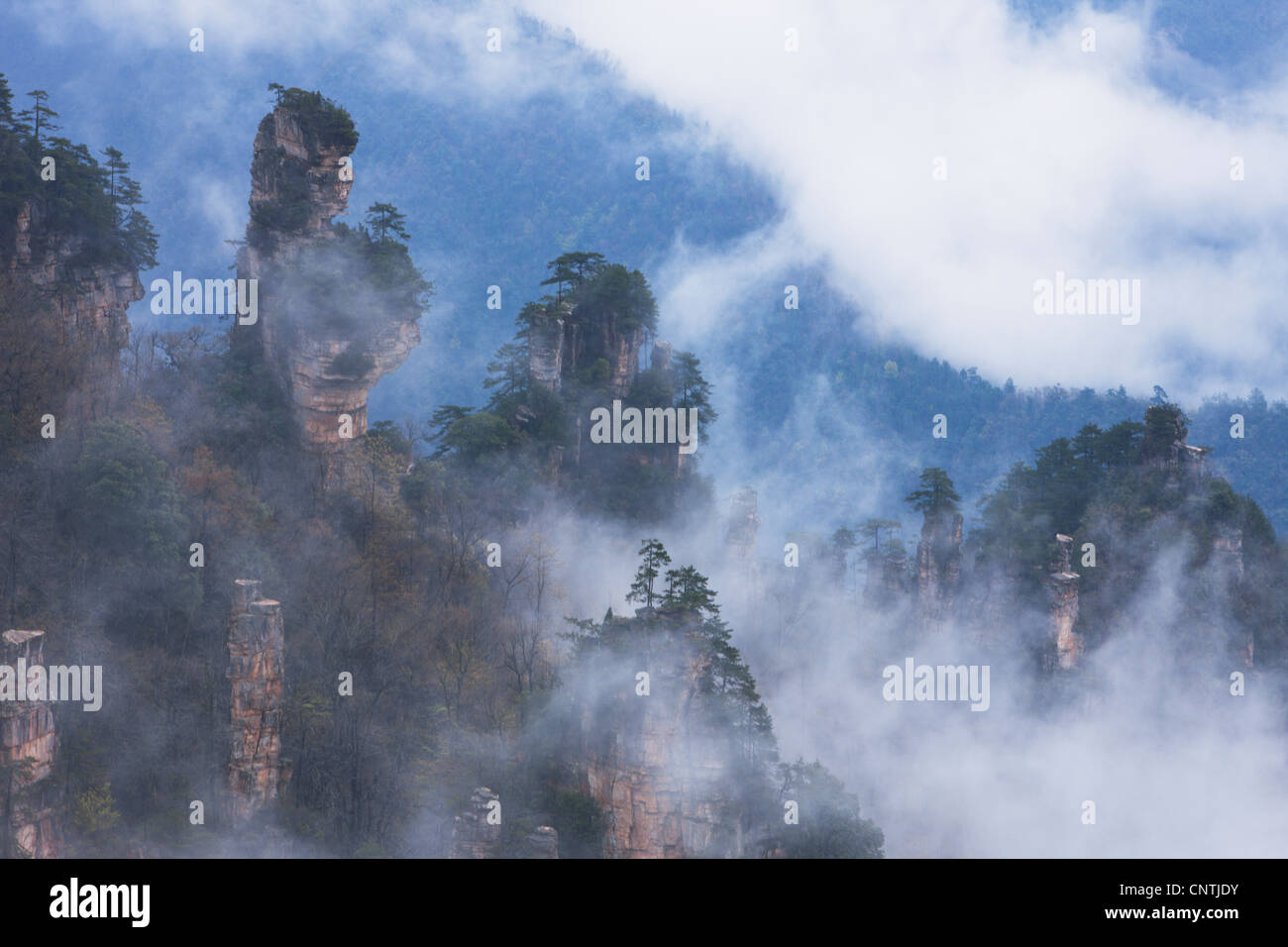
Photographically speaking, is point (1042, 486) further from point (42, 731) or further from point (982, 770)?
point (42, 731)

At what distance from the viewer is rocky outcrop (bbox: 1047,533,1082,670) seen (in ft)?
204

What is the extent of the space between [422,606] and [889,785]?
2521 cm

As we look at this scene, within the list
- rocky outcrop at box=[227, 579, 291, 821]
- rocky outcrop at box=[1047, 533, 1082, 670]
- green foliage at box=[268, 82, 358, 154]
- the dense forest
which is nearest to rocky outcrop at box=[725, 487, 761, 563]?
the dense forest

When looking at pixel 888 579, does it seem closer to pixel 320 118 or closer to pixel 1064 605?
pixel 1064 605

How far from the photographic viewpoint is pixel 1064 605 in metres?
62.7

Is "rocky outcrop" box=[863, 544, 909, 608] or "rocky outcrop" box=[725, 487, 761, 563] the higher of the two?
"rocky outcrop" box=[725, 487, 761, 563]

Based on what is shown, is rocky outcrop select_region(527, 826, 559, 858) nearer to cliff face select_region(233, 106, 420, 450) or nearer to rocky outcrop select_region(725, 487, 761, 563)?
cliff face select_region(233, 106, 420, 450)

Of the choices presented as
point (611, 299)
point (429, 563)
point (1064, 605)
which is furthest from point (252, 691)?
point (1064, 605)

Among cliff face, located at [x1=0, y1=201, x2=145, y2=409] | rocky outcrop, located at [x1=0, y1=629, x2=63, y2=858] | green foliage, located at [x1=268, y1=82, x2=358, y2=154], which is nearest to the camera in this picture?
rocky outcrop, located at [x1=0, y1=629, x2=63, y2=858]

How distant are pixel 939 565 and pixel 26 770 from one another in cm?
4625

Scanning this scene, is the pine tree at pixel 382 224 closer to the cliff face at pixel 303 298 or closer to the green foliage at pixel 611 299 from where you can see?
the cliff face at pixel 303 298

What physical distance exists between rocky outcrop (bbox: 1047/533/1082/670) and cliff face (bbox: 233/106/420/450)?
3032 centimetres

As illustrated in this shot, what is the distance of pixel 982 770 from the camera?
63406 mm

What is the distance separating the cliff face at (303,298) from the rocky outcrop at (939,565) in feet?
93.8
